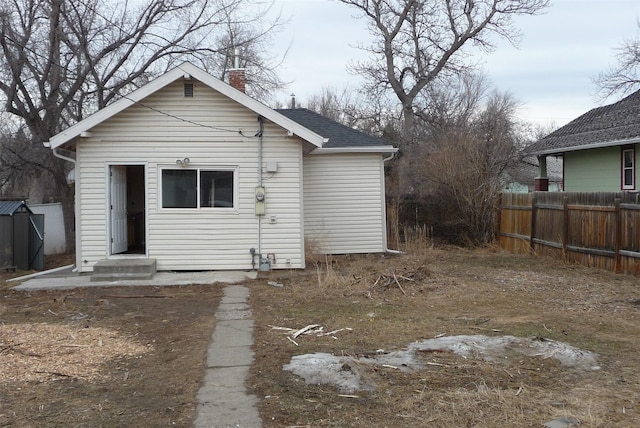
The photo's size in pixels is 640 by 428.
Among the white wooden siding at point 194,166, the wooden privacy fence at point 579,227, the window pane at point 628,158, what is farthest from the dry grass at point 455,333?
the window pane at point 628,158

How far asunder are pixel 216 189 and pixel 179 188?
2.52 ft

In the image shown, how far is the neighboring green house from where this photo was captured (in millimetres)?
17578

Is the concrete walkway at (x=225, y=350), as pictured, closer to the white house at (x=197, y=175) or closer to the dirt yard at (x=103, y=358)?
the dirt yard at (x=103, y=358)

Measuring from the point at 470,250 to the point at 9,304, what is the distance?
12.8 metres

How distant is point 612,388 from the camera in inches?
194

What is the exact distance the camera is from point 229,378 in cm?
535

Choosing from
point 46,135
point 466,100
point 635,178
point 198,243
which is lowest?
point 198,243

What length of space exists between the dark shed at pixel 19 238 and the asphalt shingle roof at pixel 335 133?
23.4 ft

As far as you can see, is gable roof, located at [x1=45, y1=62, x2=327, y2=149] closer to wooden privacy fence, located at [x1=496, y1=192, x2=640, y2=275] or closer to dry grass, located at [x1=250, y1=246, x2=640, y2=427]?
dry grass, located at [x1=250, y1=246, x2=640, y2=427]

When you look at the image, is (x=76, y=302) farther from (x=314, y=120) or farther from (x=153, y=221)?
(x=314, y=120)

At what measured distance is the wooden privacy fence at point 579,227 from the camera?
37.8 ft

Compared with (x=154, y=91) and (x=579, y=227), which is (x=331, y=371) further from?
(x=579, y=227)

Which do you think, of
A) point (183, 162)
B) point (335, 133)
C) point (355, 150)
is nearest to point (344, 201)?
point (355, 150)

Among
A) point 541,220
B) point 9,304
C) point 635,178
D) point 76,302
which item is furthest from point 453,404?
point 635,178
